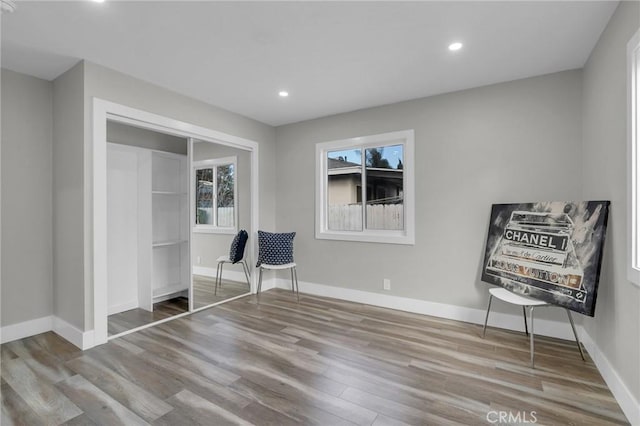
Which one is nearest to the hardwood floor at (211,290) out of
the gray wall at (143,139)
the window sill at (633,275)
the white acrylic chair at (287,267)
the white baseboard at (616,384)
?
the white acrylic chair at (287,267)

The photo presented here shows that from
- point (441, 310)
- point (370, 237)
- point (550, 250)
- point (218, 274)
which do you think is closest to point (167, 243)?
point (218, 274)

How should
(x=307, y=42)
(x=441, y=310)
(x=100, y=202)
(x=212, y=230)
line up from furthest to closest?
(x=212, y=230)
(x=441, y=310)
(x=100, y=202)
(x=307, y=42)

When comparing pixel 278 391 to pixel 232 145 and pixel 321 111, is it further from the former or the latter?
pixel 321 111

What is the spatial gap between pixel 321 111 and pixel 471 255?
259 centimetres

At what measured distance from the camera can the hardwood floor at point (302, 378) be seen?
1.78m

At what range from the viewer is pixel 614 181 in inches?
79.1

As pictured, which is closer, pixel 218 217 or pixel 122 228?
pixel 122 228

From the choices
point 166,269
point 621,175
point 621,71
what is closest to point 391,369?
point 621,175

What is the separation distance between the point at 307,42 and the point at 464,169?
2.11 meters

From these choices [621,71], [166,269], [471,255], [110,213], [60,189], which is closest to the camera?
[621,71]

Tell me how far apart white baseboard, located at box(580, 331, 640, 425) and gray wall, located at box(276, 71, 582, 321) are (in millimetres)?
916

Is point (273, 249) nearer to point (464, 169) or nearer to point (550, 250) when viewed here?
point (464, 169)

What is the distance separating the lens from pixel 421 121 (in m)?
3.49

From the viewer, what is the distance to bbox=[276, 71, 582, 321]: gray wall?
9.25ft
